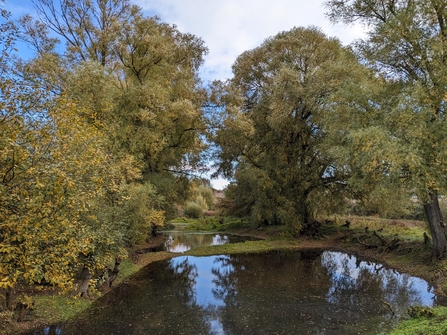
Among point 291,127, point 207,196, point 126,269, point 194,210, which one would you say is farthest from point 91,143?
point 207,196

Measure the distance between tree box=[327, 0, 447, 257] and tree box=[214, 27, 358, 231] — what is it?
218 inches

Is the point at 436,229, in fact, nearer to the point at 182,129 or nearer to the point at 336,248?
the point at 336,248

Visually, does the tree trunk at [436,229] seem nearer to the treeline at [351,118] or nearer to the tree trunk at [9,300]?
the treeline at [351,118]

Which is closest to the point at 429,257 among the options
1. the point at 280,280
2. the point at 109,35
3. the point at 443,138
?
the point at 443,138

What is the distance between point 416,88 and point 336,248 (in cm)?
1450

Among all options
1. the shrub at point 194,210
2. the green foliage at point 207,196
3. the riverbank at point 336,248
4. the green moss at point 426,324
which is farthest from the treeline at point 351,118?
the green foliage at point 207,196

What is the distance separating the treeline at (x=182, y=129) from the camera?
209 inches

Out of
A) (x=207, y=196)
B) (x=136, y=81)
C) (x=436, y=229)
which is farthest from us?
(x=207, y=196)

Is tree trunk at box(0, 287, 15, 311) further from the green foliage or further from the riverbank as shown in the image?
the green foliage

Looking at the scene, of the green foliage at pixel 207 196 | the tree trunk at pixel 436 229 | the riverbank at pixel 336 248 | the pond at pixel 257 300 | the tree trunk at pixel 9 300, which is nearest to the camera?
the tree trunk at pixel 9 300

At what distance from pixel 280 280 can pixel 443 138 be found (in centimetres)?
954

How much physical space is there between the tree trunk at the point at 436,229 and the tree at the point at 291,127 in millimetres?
8208

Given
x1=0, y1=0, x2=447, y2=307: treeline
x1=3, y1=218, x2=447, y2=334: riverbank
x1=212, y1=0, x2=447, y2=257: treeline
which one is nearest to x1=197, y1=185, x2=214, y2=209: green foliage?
x1=3, y1=218, x2=447, y2=334: riverbank

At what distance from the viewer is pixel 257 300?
39.2 ft
